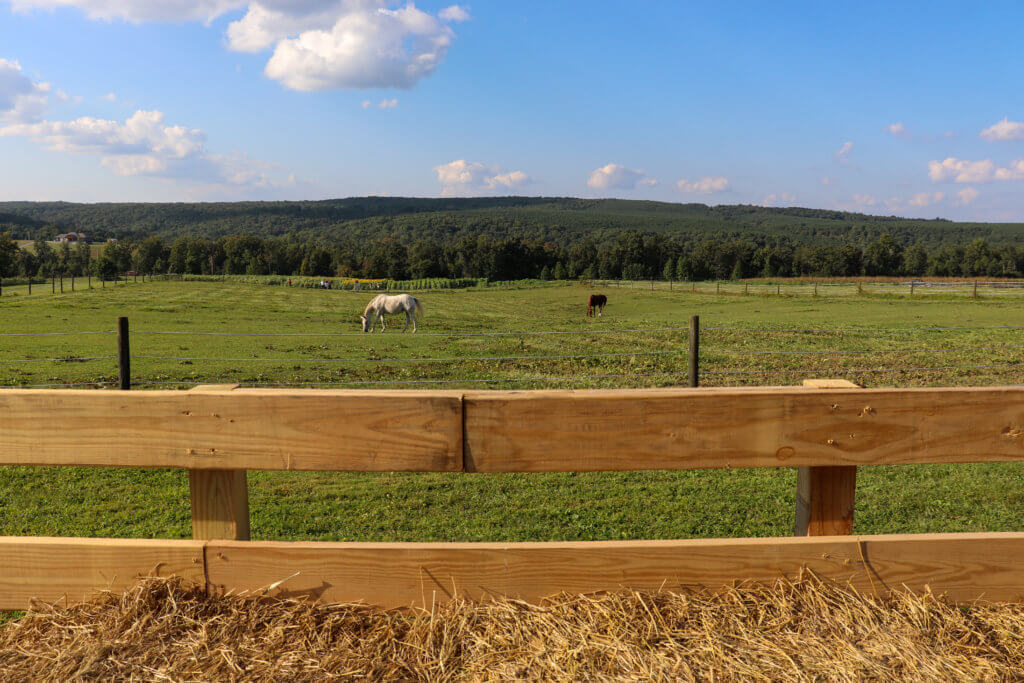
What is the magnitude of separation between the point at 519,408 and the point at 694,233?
7129 inches

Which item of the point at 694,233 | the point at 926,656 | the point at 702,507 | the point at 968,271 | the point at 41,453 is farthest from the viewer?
the point at 694,233

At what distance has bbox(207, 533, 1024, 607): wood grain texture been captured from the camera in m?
2.23

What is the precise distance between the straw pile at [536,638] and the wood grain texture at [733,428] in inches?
18.5

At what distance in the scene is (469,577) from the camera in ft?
7.32

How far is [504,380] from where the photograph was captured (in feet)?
45.6

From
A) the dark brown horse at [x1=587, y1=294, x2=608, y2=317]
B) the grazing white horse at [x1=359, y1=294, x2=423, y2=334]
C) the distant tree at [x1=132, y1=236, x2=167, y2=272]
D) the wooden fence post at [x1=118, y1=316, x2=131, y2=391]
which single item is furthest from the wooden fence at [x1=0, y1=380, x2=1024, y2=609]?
the distant tree at [x1=132, y1=236, x2=167, y2=272]

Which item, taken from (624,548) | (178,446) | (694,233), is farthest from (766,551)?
(694,233)

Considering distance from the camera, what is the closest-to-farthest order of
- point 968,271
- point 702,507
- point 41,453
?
point 41,453, point 702,507, point 968,271

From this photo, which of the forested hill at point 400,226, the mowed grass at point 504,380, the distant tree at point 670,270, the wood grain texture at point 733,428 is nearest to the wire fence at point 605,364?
the mowed grass at point 504,380

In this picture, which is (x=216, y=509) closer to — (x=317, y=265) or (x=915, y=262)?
(x=317, y=265)

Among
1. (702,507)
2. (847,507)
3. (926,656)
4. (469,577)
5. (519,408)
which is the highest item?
(519,408)

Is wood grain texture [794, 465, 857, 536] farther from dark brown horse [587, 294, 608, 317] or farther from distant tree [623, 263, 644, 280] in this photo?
distant tree [623, 263, 644, 280]

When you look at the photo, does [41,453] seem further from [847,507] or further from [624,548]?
[847,507]

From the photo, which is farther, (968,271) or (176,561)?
(968,271)
